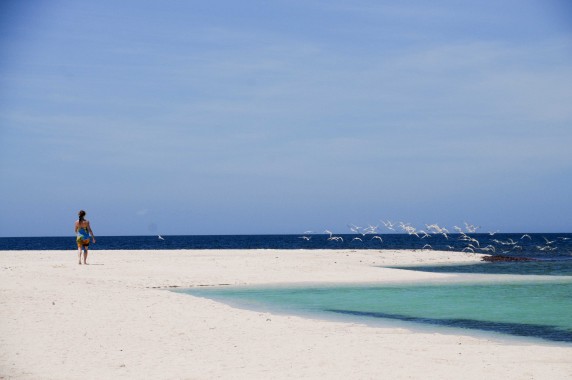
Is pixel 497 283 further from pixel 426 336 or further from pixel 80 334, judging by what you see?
pixel 80 334

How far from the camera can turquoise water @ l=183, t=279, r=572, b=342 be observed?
689 inches

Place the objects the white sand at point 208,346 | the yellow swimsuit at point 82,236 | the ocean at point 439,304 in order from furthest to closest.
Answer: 1. the yellow swimsuit at point 82,236
2. the ocean at point 439,304
3. the white sand at point 208,346

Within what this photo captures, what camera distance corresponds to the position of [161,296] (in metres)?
20.5

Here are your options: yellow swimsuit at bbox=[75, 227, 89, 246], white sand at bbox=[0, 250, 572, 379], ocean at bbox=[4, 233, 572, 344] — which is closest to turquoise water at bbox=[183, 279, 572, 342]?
ocean at bbox=[4, 233, 572, 344]

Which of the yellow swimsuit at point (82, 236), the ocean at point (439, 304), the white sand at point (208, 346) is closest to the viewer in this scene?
the white sand at point (208, 346)

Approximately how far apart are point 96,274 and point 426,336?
17.7 m

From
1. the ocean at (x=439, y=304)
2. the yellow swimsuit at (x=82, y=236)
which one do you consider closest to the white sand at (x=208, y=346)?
the ocean at (x=439, y=304)

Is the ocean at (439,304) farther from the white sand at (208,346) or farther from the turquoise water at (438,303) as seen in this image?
the white sand at (208,346)

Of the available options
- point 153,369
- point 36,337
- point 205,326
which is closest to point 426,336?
point 205,326

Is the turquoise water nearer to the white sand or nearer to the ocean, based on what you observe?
the ocean

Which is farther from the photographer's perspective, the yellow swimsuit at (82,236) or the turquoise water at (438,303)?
the yellow swimsuit at (82,236)

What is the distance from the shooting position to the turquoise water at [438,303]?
57.4ft

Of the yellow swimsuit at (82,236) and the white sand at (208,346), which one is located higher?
the yellow swimsuit at (82,236)

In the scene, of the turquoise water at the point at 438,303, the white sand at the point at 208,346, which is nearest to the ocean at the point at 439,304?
the turquoise water at the point at 438,303
